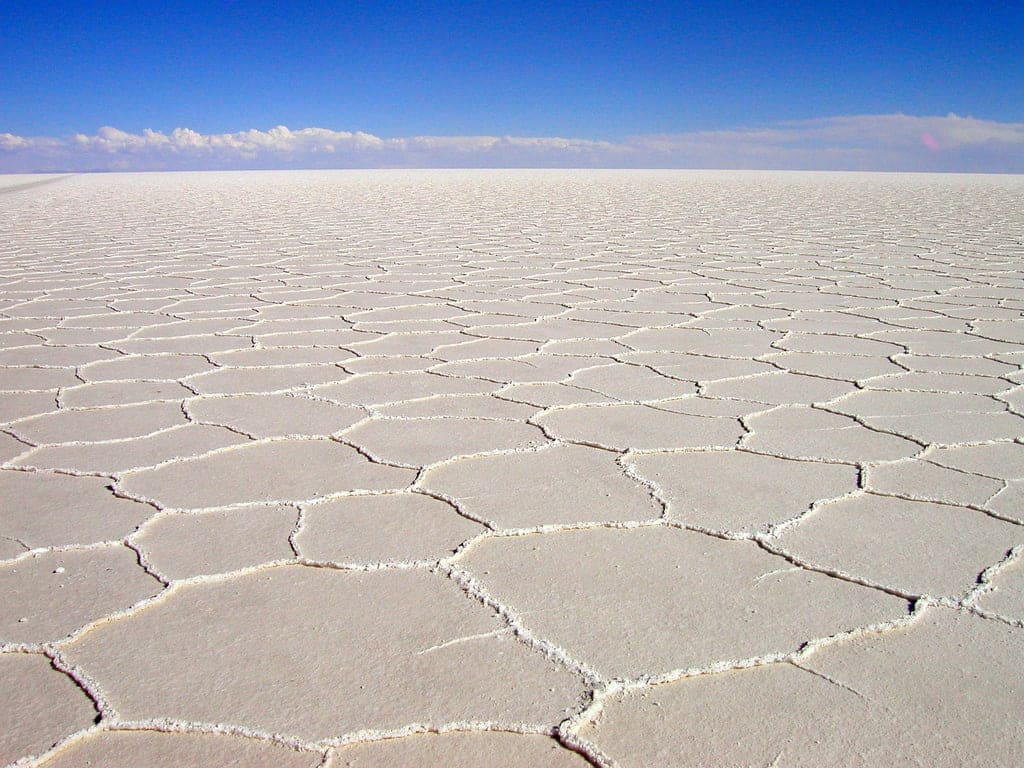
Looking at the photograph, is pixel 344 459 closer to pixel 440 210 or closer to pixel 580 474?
pixel 580 474

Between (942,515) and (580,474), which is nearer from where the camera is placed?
(942,515)

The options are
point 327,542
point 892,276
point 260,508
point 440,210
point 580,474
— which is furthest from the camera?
point 440,210

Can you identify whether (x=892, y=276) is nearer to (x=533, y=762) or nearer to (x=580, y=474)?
(x=580, y=474)

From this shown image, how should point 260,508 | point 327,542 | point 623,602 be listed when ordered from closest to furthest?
1. point 623,602
2. point 327,542
3. point 260,508

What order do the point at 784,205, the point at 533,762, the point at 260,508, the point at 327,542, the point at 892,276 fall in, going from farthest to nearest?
the point at 784,205 → the point at 892,276 → the point at 260,508 → the point at 327,542 → the point at 533,762

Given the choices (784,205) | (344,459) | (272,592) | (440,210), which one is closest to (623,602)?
(272,592)

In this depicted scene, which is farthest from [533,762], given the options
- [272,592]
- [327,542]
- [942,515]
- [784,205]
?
[784,205]
